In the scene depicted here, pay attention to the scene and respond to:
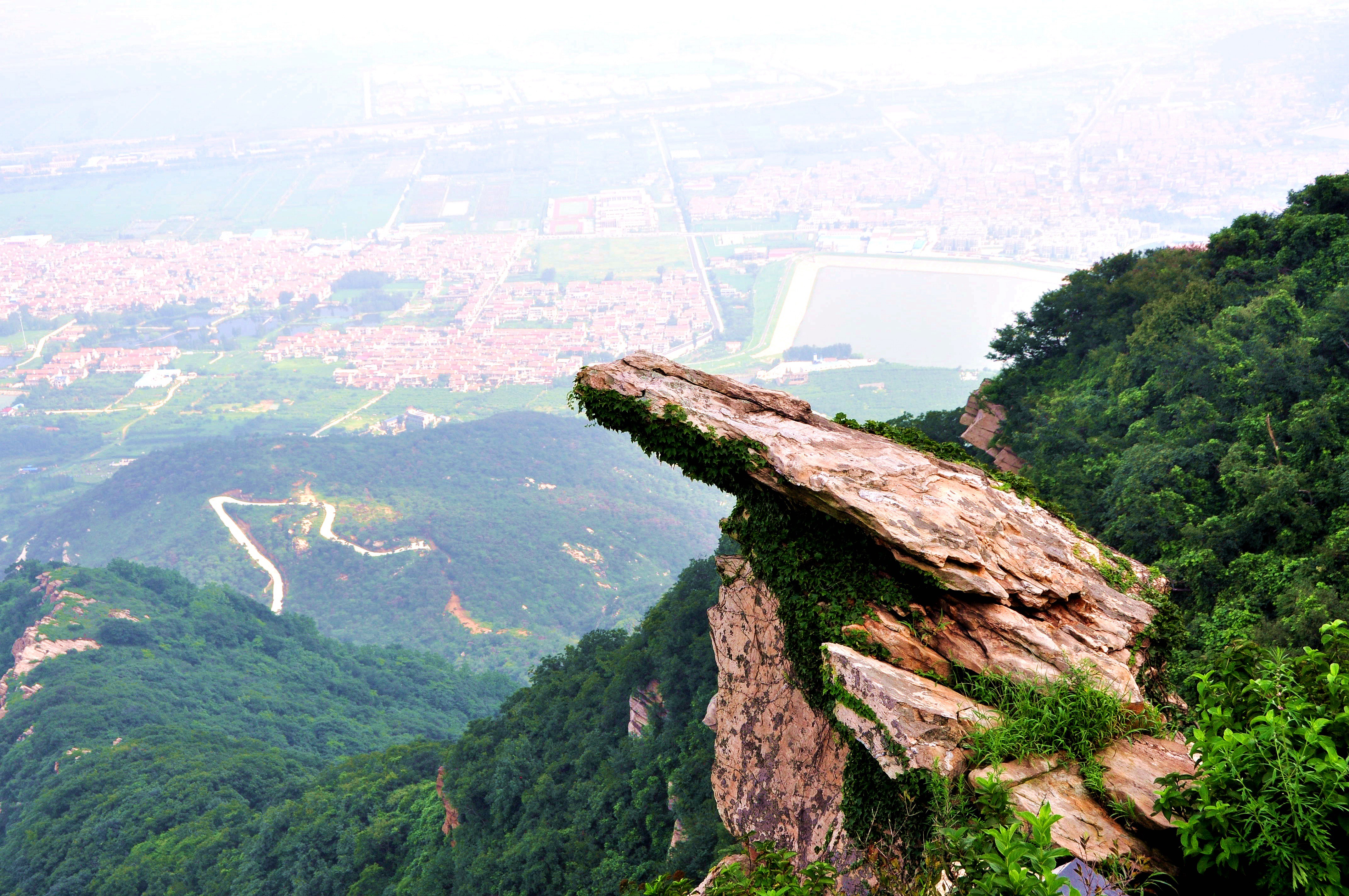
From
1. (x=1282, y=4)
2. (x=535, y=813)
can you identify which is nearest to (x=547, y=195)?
(x=1282, y=4)

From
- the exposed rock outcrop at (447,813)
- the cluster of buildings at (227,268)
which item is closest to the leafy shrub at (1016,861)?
the exposed rock outcrop at (447,813)

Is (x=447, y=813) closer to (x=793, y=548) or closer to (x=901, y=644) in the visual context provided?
(x=793, y=548)

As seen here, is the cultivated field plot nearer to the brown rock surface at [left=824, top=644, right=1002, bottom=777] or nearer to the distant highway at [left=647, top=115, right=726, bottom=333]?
the distant highway at [left=647, top=115, right=726, bottom=333]

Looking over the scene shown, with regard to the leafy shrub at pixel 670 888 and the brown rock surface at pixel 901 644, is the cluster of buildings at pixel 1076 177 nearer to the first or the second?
the brown rock surface at pixel 901 644

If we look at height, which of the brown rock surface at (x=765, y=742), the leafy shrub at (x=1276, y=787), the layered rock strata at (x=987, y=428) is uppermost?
the leafy shrub at (x=1276, y=787)

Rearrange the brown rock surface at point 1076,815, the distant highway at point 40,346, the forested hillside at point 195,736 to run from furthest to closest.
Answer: the distant highway at point 40,346 → the forested hillside at point 195,736 → the brown rock surface at point 1076,815

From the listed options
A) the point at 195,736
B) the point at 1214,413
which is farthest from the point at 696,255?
the point at 1214,413

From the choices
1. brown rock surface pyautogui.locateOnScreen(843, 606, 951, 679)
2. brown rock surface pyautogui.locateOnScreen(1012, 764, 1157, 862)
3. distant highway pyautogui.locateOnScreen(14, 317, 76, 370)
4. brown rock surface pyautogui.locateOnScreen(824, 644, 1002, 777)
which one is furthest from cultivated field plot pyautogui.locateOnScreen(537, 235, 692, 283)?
brown rock surface pyautogui.locateOnScreen(1012, 764, 1157, 862)
